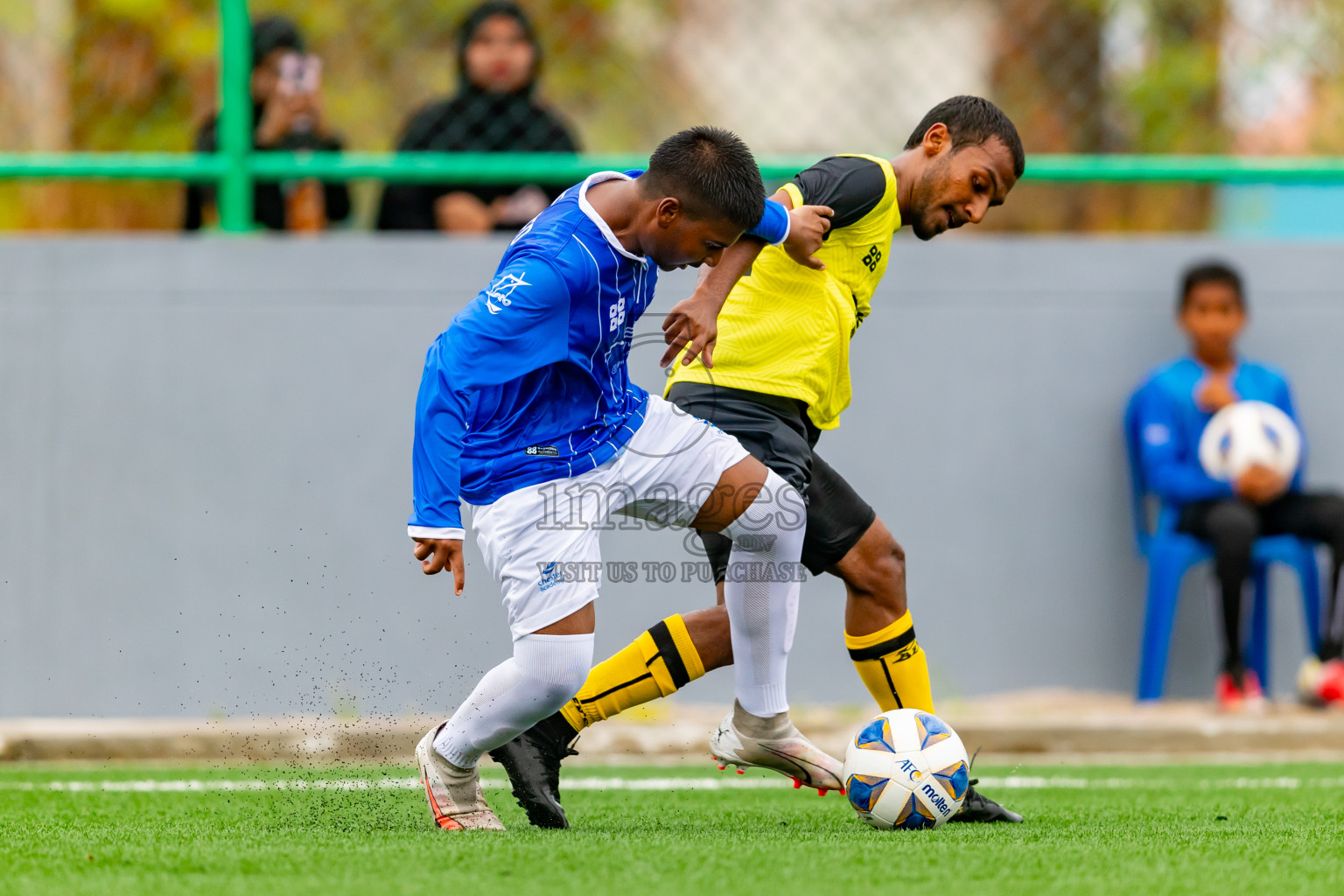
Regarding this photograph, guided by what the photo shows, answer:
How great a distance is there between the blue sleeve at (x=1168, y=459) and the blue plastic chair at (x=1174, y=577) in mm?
94

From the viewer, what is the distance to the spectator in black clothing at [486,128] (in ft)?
21.8

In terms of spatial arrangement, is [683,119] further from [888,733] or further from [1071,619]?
[888,733]

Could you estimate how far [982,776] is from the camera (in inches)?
211

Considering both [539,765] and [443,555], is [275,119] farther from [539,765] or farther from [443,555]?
[443,555]

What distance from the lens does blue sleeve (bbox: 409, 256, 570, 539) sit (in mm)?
3479

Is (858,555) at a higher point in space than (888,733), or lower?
higher

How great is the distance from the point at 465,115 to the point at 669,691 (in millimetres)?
3256

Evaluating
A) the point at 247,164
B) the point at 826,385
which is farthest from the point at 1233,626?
the point at 247,164

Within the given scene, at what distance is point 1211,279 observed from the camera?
6582mm

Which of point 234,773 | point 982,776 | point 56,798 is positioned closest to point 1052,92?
point 982,776

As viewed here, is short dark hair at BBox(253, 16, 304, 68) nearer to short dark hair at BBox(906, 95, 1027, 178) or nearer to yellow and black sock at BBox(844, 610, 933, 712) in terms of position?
short dark hair at BBox(906, 95, 1027, 178)

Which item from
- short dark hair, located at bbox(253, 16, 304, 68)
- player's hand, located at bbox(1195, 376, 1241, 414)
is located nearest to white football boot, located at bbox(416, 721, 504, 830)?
short dark hair, located at bbox(253, 16, 304, 68)

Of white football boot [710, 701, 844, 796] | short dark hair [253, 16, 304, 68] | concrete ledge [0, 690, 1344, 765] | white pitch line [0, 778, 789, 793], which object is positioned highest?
short dark hair [253, 16, 304, 68]

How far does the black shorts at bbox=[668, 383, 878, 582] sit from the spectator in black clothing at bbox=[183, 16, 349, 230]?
10.4 ft
